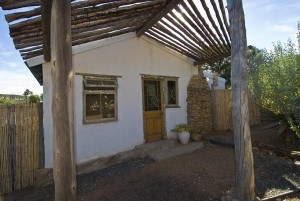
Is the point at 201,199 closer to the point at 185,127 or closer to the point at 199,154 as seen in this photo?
the point at 199,154

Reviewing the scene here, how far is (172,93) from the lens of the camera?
8875 millimetres

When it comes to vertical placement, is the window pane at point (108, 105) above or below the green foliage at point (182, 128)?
above

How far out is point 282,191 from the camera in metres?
4.45

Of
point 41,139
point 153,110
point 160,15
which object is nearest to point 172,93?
point 153,110

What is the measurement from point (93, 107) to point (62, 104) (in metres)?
4.10

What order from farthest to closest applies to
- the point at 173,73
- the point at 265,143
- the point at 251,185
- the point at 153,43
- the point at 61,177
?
the point at 173,73, the point at 153,43, the point at 265,143, the point at 251,185, the point at 61,177

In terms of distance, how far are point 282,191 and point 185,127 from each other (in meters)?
4.27

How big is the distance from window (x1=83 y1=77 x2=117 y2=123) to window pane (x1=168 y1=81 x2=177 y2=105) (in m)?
2.48

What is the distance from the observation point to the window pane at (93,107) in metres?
6.52

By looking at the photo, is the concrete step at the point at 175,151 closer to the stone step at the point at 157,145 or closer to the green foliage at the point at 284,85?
the stone step at the point at 157,145

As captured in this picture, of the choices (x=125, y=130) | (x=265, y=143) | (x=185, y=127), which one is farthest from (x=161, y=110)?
(x=265, y=143)

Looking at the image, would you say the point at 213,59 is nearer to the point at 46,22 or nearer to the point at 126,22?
the point at 126,22

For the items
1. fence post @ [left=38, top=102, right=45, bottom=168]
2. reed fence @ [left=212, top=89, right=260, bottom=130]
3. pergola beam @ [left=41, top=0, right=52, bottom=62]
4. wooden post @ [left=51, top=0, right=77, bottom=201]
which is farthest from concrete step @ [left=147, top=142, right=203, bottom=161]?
wooden post @ [left=51, top=0, right=77, bottom=201]

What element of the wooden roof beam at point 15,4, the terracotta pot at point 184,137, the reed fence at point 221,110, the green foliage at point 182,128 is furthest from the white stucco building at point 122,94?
the wooden roof beam at point 15,4
